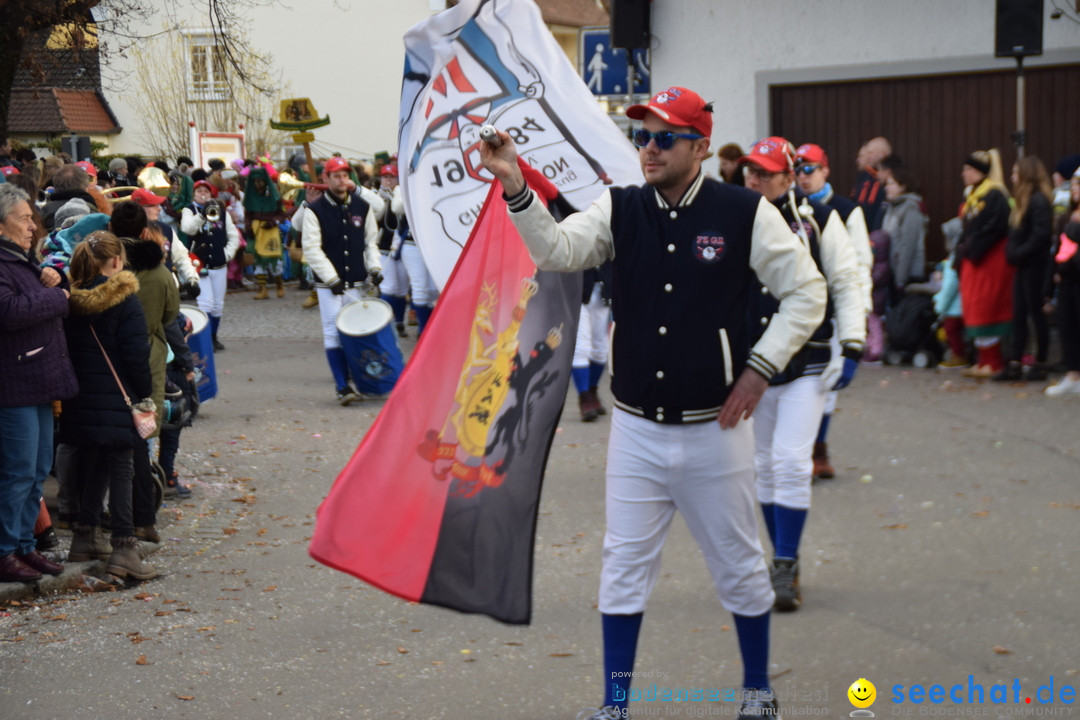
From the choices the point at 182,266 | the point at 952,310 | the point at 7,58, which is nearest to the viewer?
the point at 182,266

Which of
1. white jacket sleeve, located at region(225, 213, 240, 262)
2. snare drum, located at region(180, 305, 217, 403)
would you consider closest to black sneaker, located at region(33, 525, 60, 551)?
snare drum, located at region(180, 305, 217, 403)

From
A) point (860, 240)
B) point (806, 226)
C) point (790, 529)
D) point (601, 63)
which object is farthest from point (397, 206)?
point (790, 529)

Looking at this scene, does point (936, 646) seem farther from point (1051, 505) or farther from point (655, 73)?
point (655, 73)

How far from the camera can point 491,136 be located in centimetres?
396

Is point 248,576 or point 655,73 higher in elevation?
point 655,73

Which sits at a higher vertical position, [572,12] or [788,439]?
[572,12]

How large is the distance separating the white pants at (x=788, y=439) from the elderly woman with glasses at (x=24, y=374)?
10.9 feet

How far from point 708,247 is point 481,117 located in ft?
15.0

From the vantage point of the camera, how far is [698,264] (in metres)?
4.28

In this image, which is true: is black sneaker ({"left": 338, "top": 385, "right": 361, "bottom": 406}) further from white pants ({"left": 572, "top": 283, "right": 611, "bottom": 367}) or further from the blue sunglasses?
the blue sunglasses

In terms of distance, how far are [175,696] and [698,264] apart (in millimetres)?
2534

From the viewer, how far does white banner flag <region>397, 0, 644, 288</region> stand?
27.9ft

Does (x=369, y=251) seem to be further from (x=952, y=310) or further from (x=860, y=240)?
(x=860, y=240)

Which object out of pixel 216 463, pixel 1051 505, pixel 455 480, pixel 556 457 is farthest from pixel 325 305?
pixel 455 480
